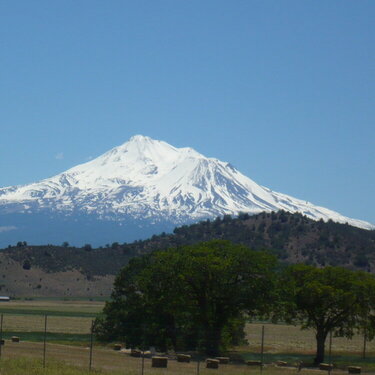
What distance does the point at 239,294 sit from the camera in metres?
54.5

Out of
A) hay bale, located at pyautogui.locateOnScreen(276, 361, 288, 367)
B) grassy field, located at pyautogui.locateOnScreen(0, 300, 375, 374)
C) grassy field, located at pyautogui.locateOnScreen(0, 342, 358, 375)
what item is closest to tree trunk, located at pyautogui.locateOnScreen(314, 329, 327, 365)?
grassy field, located at pyautogui.locateOnScreen(0, 300, 375, 374)

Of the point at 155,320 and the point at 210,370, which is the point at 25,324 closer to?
the point at 155,320

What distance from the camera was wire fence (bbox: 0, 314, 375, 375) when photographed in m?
45.0

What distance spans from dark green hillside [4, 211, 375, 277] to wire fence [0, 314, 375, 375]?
9330 centimetres

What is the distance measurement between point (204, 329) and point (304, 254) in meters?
124

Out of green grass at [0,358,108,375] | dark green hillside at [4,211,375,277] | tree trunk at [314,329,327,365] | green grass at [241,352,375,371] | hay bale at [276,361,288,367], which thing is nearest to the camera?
green grass at [0,358,108,375]

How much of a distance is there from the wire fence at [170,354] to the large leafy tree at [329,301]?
154cm

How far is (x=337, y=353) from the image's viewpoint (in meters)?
62.3

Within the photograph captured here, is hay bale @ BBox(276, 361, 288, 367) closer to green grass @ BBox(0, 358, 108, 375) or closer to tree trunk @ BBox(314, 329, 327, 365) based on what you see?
tree trunk @ BBox(314, 329, 327, 365)

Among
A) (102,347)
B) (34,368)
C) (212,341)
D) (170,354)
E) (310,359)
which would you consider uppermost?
(212,341)

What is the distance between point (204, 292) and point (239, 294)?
207 cm

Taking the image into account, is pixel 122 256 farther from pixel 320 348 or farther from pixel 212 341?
pixel 320 348

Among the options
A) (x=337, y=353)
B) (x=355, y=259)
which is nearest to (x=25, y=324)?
(x=337, y=353)

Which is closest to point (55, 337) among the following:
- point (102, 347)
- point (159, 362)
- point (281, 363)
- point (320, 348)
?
point (102, 347)
